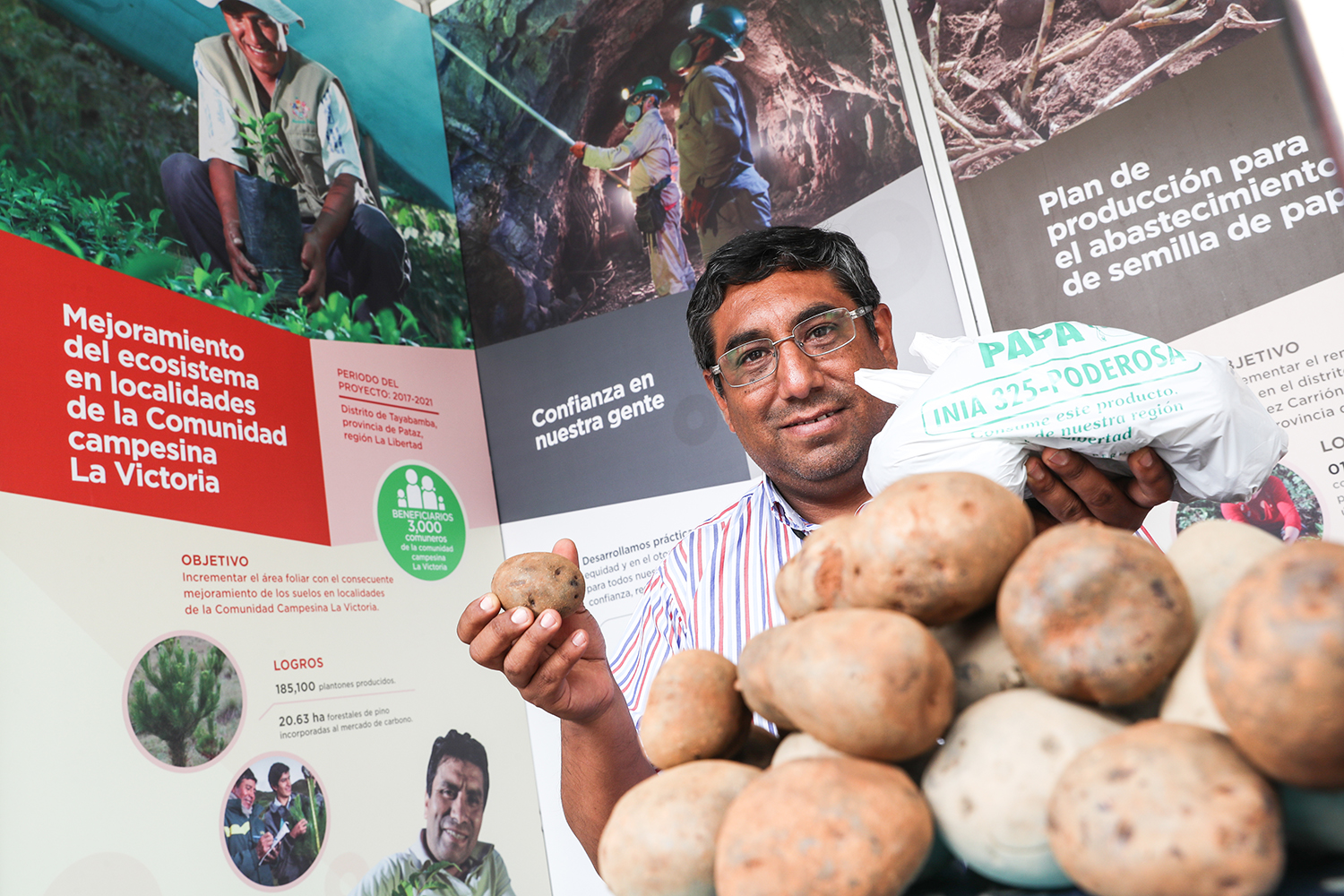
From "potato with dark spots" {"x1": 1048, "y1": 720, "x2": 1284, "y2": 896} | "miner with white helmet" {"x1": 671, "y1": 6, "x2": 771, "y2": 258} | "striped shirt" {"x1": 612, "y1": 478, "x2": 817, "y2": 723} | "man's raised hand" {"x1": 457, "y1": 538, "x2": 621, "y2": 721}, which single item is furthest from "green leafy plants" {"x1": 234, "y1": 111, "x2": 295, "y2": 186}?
"potato with dark spots" {"x1": 1048, "y1": 720, "x2": 1284, "y2": 896}

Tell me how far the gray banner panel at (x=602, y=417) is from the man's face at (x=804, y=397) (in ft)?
3.73

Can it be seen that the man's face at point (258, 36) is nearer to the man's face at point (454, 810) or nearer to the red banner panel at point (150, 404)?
the red banner panel at point (150, 404)

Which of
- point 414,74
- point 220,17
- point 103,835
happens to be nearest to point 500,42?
point 414,74

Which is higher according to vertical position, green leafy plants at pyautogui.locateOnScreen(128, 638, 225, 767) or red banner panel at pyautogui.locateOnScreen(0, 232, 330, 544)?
red banner panel at pyautogui.locateOnScreen(0, 232, 330, 544)

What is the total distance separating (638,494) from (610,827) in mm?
2538

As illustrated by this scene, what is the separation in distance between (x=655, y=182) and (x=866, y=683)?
113 inches

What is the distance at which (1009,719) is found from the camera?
52 centimetres

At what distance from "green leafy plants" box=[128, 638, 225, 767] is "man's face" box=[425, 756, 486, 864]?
776mm

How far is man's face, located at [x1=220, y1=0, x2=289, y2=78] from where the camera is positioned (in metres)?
2.94

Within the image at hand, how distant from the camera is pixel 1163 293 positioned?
7.39ft

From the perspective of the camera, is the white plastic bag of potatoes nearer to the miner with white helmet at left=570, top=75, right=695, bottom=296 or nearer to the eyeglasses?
the eyeglasses

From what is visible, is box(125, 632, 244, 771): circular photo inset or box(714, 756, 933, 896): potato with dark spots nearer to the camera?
box(714, 756, 933, 896): potato with dark spots

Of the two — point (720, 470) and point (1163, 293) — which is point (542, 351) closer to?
point (720, 470)

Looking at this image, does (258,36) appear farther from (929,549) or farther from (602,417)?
(929,549)
